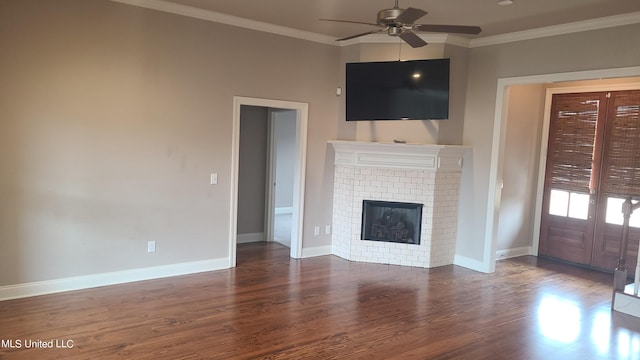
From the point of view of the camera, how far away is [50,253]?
4129mm

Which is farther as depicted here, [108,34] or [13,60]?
[108,34]

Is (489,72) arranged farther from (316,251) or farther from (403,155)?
(316,251)

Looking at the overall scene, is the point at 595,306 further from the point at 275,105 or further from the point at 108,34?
the point at 108,34

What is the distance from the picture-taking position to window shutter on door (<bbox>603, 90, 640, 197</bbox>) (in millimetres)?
5430

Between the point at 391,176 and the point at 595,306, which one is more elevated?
the point at 391,176

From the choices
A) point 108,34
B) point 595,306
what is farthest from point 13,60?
point 595,306

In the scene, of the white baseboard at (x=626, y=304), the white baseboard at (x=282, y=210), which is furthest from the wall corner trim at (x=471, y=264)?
the white baseboard at (x=282, y=210)

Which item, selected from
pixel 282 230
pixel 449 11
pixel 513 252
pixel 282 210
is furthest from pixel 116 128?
pixel 513 252

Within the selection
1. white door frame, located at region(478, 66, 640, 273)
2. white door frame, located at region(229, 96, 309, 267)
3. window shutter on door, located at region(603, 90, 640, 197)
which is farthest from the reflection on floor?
window shutter on door, located at region(603, 90, 640, 197)

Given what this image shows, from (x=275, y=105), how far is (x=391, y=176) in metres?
1.73

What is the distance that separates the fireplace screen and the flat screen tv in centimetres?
115

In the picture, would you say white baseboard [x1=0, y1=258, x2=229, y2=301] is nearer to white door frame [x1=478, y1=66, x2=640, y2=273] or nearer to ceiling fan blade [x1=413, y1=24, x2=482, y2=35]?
white door frame [x1=478, y1=66, x2=640, y2=273]

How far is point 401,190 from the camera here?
5625mm

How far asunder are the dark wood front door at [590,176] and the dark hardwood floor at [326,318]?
733 mm
